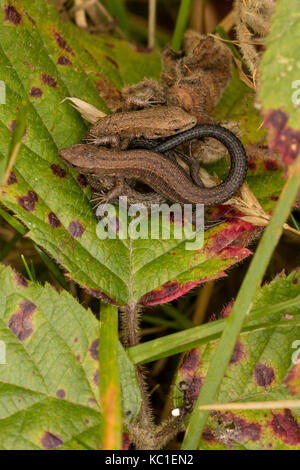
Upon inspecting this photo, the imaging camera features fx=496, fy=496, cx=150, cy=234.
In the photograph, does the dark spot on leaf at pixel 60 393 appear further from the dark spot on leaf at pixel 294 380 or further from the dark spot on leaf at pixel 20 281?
the dark spot on leaf at pixel 294 380

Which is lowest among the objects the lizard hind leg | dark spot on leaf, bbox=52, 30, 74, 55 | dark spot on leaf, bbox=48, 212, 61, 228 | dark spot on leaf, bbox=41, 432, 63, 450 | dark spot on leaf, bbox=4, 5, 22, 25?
dark spot on leaf, bbox=41, 432, 63, 450

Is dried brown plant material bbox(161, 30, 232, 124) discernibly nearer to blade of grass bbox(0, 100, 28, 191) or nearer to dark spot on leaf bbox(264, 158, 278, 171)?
dark spot on leaf bbox(264, 158, 278, 171)

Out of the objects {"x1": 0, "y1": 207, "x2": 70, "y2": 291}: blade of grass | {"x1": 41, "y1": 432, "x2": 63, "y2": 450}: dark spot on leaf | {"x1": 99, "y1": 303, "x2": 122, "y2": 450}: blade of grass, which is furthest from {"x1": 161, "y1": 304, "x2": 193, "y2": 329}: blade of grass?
{"x1": 41, "y1": 432, "x2": 63, "y2": 450}: dark spot on leaf

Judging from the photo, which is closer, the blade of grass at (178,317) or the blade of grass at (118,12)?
the blade of grass at (178,317)

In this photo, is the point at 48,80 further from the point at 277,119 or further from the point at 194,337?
the point at 194,337

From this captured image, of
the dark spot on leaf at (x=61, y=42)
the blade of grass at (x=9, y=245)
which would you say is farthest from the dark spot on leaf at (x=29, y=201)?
the dark spot on leaf at (x=61, y=42)

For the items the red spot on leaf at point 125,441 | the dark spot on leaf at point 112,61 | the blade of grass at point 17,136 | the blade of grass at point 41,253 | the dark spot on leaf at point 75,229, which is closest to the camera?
the blade of grass at point 17,136

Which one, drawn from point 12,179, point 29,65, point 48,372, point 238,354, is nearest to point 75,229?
point 12,179
